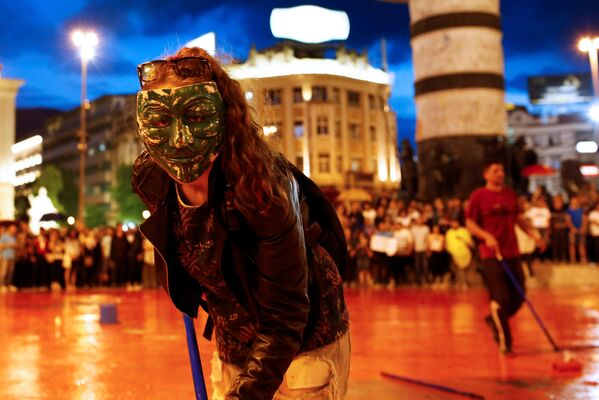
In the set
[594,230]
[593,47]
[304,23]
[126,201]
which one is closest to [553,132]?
[304,23]

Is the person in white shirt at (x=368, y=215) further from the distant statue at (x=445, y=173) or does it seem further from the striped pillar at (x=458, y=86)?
the striped pillar at (x=458, y=86)

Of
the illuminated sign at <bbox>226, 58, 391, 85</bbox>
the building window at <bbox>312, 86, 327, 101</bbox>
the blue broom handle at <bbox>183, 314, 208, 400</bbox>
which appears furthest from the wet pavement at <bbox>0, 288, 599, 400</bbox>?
the building window at <bbox>312, 86, 327, 101</bbox>

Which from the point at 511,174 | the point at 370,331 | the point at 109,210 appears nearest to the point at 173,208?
the point at 370,331

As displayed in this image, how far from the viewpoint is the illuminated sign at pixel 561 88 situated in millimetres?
88125

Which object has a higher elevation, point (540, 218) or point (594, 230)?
point (540, 218)

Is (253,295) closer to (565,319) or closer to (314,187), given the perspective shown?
(314,187)

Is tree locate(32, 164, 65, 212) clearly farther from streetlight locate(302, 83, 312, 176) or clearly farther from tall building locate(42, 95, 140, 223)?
streetlight locate(302, 83, 312, 176)

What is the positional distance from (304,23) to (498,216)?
198 ft

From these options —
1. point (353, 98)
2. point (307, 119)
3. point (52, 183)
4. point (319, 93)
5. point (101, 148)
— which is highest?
point (319, 93)

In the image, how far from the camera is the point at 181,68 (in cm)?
177

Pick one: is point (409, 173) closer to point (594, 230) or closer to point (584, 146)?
point (594, 230)

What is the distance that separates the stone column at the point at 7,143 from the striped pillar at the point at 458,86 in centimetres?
4548

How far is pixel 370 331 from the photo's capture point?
7.95m

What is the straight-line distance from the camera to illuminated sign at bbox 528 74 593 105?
8812 centimetres
